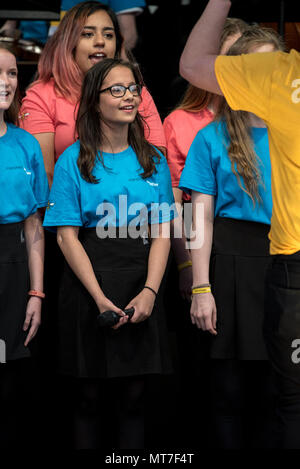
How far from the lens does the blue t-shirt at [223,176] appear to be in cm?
245

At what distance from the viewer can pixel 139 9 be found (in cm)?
359

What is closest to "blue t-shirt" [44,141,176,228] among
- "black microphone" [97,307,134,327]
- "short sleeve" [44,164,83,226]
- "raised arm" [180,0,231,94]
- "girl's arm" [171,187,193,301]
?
"short sleeve" [44,164,83,226]

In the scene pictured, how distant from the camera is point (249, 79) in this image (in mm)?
1836

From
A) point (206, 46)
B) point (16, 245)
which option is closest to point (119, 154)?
point (16, 245)

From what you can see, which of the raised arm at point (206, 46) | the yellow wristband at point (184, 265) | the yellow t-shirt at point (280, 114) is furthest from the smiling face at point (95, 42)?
the yellow t-shirt at point (280, 114)

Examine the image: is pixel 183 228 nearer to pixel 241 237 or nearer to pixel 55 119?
pixel 241 237

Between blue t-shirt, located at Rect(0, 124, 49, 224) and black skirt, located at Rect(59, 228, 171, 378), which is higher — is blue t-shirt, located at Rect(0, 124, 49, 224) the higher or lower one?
the higher one

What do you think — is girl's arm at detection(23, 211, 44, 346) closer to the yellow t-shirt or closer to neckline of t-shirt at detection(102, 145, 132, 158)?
neckline of t-shirt at detection(102, 145, 132, 158)

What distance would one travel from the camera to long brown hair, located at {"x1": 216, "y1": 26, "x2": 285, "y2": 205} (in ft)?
7.89

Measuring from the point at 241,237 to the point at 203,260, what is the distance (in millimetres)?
156

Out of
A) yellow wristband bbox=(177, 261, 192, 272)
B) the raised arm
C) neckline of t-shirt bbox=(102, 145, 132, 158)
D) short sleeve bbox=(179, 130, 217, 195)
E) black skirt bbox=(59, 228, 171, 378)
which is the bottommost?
black skirt bbox=(59, 228, 171, 378)

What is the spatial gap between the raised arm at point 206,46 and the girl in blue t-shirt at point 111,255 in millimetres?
601

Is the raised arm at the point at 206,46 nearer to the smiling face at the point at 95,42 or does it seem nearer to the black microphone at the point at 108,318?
the black microphone at the point at 108,318
